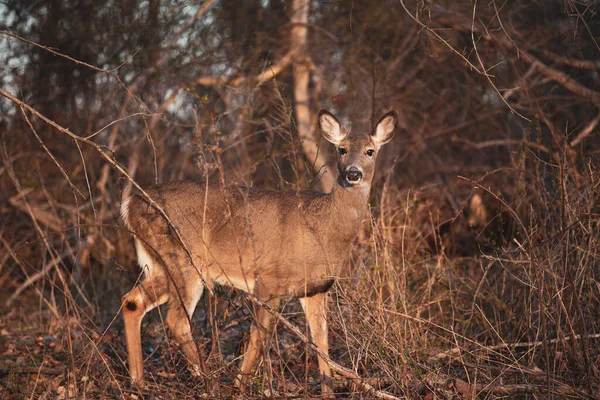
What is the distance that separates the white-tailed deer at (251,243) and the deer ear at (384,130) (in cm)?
12

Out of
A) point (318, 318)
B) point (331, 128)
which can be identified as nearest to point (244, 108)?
point (331, 128)

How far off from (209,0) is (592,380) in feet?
19.4

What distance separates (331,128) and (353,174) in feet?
2.50

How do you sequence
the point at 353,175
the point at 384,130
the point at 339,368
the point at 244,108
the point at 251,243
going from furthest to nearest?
1. the point at 244,108
2. the point at 384,130
3. the point at 251,243
4. the point at 353,175
5. the point at 339,368

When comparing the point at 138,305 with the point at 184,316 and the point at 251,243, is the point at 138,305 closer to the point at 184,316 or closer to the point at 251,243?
the point at 184,316

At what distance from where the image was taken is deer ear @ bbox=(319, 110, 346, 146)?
5.77 m

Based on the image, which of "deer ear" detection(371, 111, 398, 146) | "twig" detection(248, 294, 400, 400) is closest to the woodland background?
"deer ear" detection(371, 111, 398, 146)

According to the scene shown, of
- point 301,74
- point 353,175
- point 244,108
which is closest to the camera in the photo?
point 353,175

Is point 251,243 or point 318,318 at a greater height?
point 251,243

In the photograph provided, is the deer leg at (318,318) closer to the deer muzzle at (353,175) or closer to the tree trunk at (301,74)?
the deer muzzle at (353,175)

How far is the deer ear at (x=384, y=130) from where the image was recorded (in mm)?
5660

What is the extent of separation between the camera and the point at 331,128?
5805 mm

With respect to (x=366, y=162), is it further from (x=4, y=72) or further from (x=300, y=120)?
(x=4, y=72)

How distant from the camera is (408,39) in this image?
1052cm
